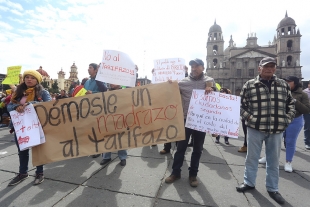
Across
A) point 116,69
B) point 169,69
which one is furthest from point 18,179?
point 169,69

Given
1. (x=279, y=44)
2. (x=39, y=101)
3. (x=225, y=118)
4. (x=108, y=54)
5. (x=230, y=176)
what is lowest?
(x=230, y=176)

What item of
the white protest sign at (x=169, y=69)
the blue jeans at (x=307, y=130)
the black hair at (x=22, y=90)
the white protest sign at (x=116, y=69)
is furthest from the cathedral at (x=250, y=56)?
the black hair at (x=22, y=90)

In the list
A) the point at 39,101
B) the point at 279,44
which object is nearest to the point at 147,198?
the point at 39,101

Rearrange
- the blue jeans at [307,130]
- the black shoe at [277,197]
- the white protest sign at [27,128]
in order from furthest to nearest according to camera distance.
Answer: the blue jeans at [307,130] → the white protest sign at [27,128] → the black shoe at [277,197]

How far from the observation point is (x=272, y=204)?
7.85 feet

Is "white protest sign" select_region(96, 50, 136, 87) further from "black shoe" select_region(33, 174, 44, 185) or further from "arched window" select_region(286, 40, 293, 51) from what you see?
"arched window" select_region(286, 40, 293, 51)

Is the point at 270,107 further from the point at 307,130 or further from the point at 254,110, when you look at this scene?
the point at 307,130

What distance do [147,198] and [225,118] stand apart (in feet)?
5.51

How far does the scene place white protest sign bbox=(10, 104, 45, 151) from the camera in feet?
8.83

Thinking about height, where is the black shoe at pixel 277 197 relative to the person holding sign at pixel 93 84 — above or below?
below

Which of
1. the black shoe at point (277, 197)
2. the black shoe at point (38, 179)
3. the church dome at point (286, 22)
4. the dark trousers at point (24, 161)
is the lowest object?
the black shoe at point (277, 197)

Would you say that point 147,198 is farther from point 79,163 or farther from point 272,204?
point 79,163

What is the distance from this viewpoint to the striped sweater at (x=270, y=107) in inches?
98.6

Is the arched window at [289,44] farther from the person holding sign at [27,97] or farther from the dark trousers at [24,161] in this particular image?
the dark trousers at [24,161]
